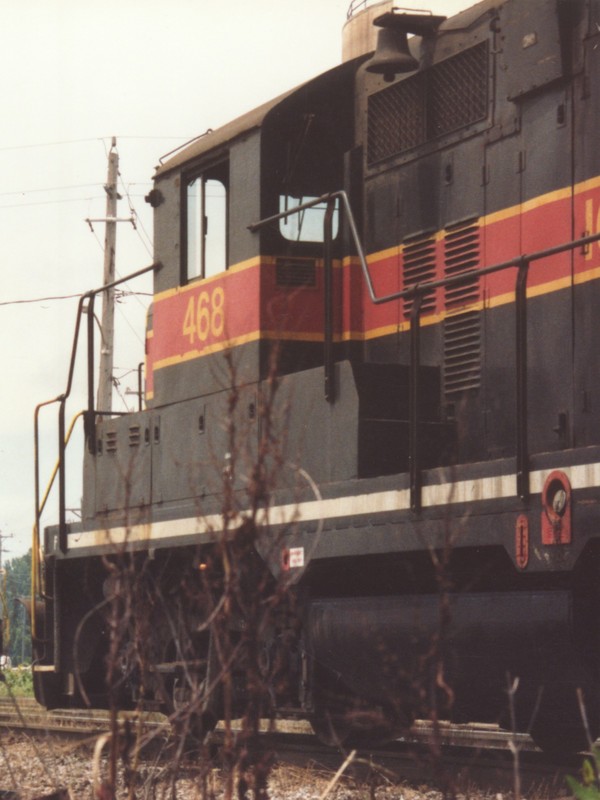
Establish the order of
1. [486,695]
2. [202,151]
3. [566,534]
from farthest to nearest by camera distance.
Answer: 1. [202,151]
2. [486,695]
3. [566,534]

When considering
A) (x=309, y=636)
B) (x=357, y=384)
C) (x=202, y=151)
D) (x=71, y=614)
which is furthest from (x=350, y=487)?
(x=71, y=614)

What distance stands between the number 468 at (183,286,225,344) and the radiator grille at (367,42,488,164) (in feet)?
4.20

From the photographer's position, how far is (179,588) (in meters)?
8.65

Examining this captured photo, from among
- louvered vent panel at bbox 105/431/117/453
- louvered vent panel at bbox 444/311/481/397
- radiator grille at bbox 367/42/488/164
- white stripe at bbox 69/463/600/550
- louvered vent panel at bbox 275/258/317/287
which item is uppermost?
radiator grille at bbox 367/42/488/164

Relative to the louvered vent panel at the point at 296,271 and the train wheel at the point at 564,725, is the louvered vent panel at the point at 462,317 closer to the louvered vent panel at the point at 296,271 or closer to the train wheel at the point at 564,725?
the louvered vent panel at the point at 296,271

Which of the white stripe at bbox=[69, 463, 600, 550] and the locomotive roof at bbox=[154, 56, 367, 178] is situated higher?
the locomotive roof at bbox=[154, 56, 367, 178]

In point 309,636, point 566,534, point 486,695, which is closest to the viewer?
point 566,534

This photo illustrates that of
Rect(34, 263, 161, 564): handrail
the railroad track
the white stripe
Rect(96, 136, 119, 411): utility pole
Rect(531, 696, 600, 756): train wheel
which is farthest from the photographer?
Rect(96, 136, 119, 411): utility pole

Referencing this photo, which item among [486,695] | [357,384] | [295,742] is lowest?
[295,742]

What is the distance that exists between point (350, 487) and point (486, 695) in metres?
1.28

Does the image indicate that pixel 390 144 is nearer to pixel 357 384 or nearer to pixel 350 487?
pixel 357 384

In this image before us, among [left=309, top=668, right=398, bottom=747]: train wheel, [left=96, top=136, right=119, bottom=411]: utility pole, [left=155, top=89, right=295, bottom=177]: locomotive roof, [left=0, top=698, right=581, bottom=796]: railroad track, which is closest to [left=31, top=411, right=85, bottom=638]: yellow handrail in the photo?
[left=0, top=698, right=581, bottom=796]: railroad track

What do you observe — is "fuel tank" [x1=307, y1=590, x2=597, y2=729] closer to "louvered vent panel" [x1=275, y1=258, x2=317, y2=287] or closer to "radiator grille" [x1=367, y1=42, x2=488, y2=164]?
"louvered vent panel" [x1=275, y1=258, x2=317, y2=287]

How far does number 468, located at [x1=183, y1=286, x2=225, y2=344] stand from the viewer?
8234mm
